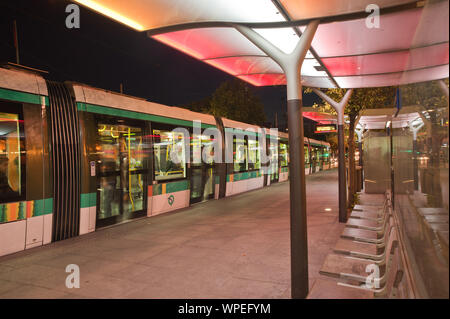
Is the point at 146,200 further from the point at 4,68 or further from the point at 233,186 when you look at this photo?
the point at 233,186

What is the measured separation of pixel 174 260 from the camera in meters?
5.13

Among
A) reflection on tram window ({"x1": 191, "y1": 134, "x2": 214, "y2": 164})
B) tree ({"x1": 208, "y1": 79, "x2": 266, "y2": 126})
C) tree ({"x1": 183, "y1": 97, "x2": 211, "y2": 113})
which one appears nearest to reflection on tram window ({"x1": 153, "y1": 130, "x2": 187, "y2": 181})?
reflection on tram window ({"x1": 191, "y1": 134, "x2": 214, "y2": 164})

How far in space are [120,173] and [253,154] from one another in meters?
8.18

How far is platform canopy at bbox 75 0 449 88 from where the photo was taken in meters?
3.03

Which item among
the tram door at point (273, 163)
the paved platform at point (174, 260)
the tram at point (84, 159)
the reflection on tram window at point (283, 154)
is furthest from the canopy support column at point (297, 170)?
the reflection on tram window at point (283, 154)

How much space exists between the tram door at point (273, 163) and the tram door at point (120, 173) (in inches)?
384

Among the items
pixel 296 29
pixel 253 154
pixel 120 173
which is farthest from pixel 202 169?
pixel 296 29

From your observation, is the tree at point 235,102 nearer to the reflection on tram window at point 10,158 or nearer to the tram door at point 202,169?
the tram door at point 202,169

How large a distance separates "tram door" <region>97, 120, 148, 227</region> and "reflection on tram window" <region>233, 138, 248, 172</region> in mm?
5464

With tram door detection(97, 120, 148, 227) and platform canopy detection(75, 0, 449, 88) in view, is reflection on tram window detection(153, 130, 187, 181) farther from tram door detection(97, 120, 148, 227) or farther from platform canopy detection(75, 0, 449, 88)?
platform canopy detection(75, 0, 449, 88)

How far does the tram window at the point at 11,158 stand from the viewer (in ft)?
16.6

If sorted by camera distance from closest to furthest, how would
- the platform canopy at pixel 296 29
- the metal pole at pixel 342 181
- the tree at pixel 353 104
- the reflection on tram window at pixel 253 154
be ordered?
1. the platform canopy at pixel 296 29
2. the metal pole at pixel 342 181
3. the tree at pixel 353 104
4. the reflection on tram window at pixel 253 154

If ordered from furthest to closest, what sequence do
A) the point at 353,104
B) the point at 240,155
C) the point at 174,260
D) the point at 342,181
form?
the point at 240,155, the point at 353,104, the point at 342,181, the point at 174,260

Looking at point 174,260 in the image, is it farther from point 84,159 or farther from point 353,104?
point 353,104
